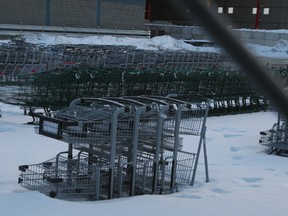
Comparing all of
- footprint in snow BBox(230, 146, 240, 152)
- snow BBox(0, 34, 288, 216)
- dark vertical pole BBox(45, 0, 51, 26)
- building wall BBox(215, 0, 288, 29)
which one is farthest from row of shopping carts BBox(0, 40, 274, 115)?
building wall BBox(215, 0, 288, 29)

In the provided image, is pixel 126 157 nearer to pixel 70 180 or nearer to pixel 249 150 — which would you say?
pixel 70 180

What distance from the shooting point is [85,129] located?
5320 mm

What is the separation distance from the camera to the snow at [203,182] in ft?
15.4

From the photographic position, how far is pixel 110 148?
557 centimetres

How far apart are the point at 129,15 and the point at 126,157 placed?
A: 3980 centimetres

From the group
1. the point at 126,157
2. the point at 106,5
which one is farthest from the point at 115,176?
the point at 106,5

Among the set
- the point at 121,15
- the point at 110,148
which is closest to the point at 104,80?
the point at 110,148

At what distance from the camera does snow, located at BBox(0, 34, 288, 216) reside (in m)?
4.68

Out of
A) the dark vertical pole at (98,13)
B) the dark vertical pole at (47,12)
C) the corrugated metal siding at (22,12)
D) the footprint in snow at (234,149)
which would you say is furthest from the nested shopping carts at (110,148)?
the dark vertical pole at (98,13)

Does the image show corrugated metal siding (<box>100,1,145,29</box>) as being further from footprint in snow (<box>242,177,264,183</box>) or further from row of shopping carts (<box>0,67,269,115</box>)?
footprint in snow (<box>242,177,264,183</box>)

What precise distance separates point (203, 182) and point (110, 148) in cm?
166

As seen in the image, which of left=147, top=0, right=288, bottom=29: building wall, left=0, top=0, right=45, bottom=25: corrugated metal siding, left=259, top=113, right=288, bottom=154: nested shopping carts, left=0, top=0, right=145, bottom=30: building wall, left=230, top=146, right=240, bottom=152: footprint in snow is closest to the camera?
left=259, top=113, right=288, bottom=154: nested shopping carts

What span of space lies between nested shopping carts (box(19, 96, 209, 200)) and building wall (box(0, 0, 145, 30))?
31723mm

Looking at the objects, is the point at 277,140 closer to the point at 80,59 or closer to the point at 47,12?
the point at 80,59
